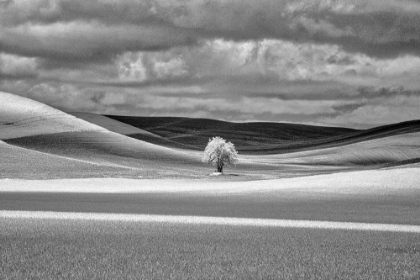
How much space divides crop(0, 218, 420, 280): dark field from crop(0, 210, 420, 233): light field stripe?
205 cm

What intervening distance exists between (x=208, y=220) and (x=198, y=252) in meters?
9.69

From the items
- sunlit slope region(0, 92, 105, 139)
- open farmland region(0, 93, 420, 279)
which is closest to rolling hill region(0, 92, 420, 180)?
sunlit slope region(0, 92, 105, 139)

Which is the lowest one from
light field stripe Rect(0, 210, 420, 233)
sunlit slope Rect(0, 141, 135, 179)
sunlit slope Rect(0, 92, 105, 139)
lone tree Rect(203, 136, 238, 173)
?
light field stripe Rect(0, 210, 420, 233)

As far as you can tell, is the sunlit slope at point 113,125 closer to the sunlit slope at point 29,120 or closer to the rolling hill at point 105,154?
the rolling hill at point 105,154

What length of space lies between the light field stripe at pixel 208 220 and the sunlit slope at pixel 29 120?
80835 mm

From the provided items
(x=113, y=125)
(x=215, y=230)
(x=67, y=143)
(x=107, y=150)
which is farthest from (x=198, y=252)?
(x=113, y=125)

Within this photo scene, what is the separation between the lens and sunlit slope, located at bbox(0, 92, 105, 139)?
107 m

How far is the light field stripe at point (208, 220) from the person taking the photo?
2317 centimetres

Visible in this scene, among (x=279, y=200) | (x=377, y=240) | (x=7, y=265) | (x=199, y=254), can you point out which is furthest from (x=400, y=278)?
(x=279, y=200)

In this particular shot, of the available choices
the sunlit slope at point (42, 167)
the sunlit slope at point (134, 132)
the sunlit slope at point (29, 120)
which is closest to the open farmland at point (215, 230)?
the sunlit slope at point (42, 167)

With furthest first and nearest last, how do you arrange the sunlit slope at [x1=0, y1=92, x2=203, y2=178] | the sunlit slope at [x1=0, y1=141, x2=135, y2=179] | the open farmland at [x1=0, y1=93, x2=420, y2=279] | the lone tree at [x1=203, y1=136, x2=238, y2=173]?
1. the sunlit slope at [x1=0, y1=92, x2=203, y2=178]
2. the lone tree at [x1=203, y1=136, x2=238, y2=173]
3. the sunlit slope at [x1=0, y1=141, x2=135, y2=179]
4. the open farmland at [x1=0, y1=93, x2=420, y2=279]

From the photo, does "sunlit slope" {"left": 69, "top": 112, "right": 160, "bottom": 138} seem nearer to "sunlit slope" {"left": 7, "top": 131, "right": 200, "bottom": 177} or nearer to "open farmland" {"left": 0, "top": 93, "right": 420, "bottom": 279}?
"sunlit slope" {"left": 7, "top": 131, "right": 200, "bottom": 177}

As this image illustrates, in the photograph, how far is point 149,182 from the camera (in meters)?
55.5

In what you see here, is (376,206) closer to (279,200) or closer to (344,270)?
(279,200)
